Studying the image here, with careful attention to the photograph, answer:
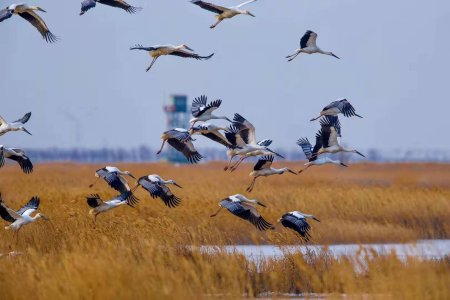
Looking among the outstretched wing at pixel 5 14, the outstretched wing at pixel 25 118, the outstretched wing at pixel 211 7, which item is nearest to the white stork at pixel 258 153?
the outstretched wing at pixel 211 7

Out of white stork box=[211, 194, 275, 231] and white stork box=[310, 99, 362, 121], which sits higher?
white stork box=[310, 99, 362, 121]

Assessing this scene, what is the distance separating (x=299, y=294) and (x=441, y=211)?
9.72m

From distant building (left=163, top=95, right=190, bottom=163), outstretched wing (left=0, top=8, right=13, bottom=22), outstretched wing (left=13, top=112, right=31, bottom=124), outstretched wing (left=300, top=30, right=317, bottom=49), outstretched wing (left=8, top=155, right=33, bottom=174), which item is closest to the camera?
outstretched wing (left=0, top=8, right=13, bottom=22)

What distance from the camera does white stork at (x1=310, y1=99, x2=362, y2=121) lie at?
623 inches

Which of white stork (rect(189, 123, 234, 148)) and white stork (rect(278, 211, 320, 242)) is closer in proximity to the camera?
white stork (rect(278, 211, 320, 242))

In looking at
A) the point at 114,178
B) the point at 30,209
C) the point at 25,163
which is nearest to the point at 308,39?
the point at 114,178

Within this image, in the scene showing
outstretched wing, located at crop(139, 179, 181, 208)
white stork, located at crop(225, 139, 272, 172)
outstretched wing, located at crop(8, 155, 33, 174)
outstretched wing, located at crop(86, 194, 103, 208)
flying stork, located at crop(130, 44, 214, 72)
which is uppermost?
flying stork, located at crop(130, 44, 214, 72)

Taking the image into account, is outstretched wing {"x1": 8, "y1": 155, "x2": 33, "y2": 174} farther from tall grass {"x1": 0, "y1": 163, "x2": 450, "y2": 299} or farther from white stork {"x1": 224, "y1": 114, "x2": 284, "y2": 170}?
white stork {"x1": 224, "y1": 114, "x2": 284, "y2": 170}

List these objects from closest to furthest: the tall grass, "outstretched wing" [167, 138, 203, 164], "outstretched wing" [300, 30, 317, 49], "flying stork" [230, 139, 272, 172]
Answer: the tall grass → "outstretched wing" [167, 138, 203, 164] → "flying stork" [230, 139, 272, 172] → "outstretched wing" [300, 30, 317, 49]

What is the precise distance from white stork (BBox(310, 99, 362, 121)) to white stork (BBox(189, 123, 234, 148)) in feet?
3.88

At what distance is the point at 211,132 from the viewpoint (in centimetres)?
1548

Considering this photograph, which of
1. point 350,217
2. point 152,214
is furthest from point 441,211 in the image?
point 152,214

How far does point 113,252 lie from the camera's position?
14016mm

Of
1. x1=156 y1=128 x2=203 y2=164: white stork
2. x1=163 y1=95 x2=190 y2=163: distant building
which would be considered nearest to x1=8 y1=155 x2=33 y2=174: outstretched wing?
x1=156 y1=128 x2=203 y2=164: white stork
